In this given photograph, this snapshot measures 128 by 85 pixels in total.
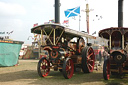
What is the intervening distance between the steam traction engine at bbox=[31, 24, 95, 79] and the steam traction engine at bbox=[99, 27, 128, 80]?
157cm

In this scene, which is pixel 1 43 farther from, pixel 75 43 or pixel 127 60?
pixel 127 60

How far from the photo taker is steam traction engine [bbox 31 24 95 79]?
6.83 metres

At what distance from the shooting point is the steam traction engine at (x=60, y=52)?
6828 mm

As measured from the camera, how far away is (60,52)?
694cm

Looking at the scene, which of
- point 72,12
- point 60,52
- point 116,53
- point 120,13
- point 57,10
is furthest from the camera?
point 72,12

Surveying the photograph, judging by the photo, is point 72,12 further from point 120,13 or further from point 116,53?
point 116,53

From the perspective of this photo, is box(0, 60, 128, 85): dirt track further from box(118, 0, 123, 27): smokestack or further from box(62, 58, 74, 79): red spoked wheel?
box(118, 0, 123, 27): smokestack

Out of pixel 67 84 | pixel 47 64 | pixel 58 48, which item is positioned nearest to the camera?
pixel 67 84

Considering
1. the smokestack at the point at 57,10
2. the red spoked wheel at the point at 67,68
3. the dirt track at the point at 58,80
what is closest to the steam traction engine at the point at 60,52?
the red spoked wheel at the point at 67,68

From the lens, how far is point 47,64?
24.6ft

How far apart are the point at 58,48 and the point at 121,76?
2962 millimetres

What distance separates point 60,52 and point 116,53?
2.38 metres

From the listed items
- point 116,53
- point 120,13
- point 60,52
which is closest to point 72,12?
point 120,13

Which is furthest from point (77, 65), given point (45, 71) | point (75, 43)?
point (45, 71)
